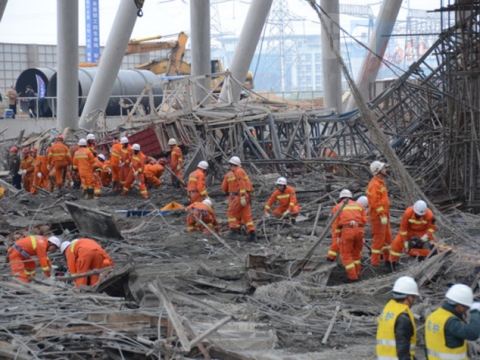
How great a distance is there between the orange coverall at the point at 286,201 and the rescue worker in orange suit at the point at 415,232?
4398mm

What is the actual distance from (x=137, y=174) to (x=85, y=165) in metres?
1.33

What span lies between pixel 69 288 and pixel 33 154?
51.6 feet

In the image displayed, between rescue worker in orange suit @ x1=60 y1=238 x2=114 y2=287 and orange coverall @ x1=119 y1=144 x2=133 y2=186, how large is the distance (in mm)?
10120

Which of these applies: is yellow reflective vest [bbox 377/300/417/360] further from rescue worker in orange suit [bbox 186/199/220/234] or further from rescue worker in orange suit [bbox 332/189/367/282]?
rescue worker in orange suit [bbox 186/199/220/234]

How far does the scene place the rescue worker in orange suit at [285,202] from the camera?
1716cm

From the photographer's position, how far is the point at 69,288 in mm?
10531

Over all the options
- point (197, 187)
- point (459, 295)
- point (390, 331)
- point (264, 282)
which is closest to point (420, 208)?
point (264, 282)

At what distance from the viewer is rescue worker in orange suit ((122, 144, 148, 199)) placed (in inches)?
854

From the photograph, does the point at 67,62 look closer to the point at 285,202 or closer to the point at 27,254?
the point at 285,202

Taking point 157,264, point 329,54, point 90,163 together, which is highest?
point 329,54

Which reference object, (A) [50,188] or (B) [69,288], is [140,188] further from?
(B) [69,288]

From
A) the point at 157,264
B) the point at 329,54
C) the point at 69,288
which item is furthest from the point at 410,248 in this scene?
the point at 329,54

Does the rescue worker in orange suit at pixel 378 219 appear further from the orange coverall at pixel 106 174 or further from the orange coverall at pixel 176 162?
the orange coverall at pixel 106 174

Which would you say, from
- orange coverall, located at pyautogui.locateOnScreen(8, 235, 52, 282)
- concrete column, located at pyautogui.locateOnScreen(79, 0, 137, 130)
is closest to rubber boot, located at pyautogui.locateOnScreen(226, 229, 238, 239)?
orange coverall, located at pyautogui.locateOnScreen(8, 235, 52, 282)
